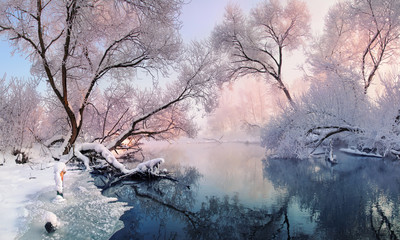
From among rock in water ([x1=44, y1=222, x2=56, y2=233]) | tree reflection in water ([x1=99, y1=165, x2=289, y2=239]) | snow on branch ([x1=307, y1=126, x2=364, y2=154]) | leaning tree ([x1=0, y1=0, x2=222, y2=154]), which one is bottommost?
tree reflection in water ([x1=99, y1=165, x2=289, y2=239])

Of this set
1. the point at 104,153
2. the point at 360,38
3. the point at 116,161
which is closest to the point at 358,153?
the point at 360,38

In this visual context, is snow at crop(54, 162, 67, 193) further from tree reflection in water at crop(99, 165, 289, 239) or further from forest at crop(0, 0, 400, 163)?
forest at crop(0, 0, 400, 163)

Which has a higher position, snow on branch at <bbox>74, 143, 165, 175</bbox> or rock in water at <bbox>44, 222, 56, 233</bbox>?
snow on branch at <bbox>74, 143, 165, 175</bbox>

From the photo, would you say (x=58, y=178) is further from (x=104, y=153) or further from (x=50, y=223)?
(x=104, y=153)

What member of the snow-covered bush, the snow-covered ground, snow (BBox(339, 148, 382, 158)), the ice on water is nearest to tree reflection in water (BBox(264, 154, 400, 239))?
the snow-covered bush

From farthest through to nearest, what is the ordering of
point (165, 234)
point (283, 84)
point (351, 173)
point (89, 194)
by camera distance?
point (283, 84) < point (351, 173) < point (89, 194) < point (165, 234)

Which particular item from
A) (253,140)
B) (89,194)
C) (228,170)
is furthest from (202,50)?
(253,140)

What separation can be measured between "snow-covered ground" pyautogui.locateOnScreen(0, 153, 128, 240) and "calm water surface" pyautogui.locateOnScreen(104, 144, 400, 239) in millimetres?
492

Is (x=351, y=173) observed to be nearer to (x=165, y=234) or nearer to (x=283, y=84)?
(x=283, y=84)

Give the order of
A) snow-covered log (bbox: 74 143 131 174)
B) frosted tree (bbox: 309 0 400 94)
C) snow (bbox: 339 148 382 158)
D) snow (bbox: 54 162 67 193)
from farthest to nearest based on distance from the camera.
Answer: snow (bbox: 339 148 382 158)
frosted tree (bbox: 309 0 400 94)
snow-covered log (bbox: 74 143 131 174)
snow (bbox: 54 162 67 193)

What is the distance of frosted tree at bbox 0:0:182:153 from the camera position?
8.55 m

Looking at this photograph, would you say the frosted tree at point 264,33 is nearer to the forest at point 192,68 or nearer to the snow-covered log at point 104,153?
the forest at point 192,68

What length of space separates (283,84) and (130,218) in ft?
52.1

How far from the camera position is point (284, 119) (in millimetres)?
14555
